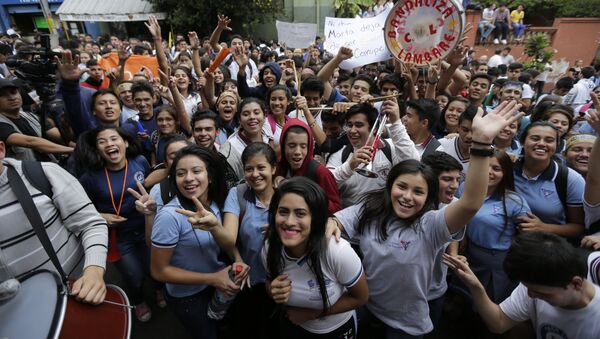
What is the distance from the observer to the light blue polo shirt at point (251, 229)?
7.35 ft

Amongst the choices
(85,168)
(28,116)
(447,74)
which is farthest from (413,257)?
(28,116)

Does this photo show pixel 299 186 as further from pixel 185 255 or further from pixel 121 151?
pixel 121 151

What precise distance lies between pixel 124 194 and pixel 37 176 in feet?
3.79

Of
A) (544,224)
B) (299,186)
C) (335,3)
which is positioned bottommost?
A: (544,224)

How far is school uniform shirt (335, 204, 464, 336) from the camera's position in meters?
1.94

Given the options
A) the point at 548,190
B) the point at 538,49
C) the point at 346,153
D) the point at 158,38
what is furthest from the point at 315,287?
the point at 538,49

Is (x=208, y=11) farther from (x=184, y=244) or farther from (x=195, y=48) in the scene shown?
(x=184, y=244)

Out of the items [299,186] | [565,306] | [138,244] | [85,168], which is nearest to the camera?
[565,306]

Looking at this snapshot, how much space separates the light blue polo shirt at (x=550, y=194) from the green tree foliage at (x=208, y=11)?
57.0 feet

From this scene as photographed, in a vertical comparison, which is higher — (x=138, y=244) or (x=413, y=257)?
(x=413, y=257)

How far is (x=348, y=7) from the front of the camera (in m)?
19.6

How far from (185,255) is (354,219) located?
1.14 metres

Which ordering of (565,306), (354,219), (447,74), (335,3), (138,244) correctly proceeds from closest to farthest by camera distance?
(565,306) < (354,219) < (138,244) < (447,74) < (335,3)

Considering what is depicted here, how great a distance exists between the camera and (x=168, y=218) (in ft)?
6.59
